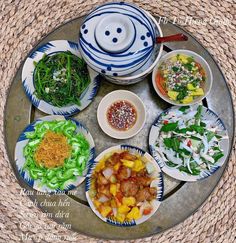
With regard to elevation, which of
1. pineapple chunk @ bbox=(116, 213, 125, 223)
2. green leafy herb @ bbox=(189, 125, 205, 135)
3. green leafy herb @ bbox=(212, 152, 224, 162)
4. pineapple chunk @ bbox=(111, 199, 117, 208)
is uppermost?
green leafy herb @ bbox=(189, 125, 205, 135)

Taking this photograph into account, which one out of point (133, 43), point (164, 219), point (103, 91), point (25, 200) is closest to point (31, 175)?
point (25, 200)

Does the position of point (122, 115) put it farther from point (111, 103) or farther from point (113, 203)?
point (113, 203)

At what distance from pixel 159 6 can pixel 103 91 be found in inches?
18.5

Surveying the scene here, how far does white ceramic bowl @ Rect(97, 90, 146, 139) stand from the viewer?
1958mm

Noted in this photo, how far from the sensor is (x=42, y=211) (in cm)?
201

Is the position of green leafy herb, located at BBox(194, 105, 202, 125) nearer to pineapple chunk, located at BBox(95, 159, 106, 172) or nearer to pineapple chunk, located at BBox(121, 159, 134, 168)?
pineapple chunk, located at BBox(121, 159, 134, 168)

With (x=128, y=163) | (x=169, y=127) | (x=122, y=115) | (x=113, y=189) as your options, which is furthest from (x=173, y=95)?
(x=113, y=189)

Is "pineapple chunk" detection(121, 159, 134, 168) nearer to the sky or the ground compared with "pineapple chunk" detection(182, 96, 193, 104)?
nearer to the ground

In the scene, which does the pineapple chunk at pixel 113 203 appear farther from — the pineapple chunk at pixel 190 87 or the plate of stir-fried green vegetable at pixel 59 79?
the pineapple chunk at pixel 190 87

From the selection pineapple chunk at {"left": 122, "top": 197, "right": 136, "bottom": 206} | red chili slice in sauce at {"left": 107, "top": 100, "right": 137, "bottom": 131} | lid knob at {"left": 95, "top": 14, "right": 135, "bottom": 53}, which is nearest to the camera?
lid knob at {"left": 95, "top": 14, "right": 135, "bottom": 53}

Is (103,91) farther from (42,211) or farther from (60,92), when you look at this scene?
(42,211)

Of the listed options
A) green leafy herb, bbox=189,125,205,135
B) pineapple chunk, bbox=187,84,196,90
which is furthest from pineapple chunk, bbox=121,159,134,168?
pineapple chunk, bbox=187,84,196,90

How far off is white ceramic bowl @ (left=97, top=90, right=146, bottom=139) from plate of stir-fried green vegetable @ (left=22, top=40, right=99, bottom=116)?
0.23 ft

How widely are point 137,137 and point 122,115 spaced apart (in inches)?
4.8
